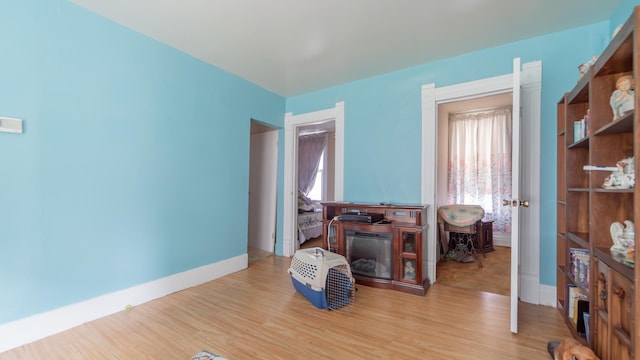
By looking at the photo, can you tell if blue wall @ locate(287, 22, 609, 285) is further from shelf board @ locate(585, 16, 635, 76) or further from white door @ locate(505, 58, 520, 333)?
Answer: shelf board @ locate(585, 16, 635, 76)

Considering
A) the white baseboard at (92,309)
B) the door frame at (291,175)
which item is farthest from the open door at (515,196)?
the white baseboard at (92,309)

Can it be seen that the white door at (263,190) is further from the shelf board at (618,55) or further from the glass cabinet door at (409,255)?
the shelf board at (618,55)

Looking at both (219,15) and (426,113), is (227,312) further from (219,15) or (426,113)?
(426,113)

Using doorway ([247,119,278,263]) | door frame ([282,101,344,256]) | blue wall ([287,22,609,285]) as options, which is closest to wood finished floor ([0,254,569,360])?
blue wall ([287,22,609,285])

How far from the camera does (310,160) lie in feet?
21.6

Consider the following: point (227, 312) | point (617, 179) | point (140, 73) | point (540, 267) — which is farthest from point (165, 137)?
point (540, 267)

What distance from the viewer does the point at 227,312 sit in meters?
2.20

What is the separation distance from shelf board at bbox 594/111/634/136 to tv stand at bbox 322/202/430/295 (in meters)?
1.42

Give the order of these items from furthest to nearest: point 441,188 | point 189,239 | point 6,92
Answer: point 441,188 → point 189,239 → point 6,92

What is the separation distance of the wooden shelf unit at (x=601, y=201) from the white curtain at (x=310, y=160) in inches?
186

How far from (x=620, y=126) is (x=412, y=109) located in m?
1.81

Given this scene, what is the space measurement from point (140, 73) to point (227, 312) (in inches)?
89.7

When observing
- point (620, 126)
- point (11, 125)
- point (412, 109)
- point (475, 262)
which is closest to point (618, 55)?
point (620, 126)

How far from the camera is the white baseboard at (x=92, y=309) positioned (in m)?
1.74
